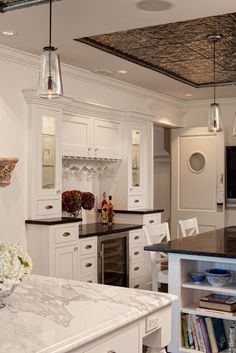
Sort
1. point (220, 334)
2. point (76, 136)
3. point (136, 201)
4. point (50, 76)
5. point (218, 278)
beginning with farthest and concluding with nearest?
point (136, 201) < point (76, 136) < point (220, 334) < point (218, 278) < point (50, 76)

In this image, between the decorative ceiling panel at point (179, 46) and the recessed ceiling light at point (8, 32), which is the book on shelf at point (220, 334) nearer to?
the decorative ceiling panel at point (179, 46)

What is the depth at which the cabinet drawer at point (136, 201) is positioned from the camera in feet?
20.7

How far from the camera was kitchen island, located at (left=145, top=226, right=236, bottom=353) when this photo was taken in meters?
3.51

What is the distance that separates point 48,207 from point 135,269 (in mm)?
1583

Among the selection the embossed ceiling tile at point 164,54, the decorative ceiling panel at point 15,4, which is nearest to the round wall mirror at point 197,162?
the embossed ceiling tile at point 164,54

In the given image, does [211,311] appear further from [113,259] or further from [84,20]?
[84,20]

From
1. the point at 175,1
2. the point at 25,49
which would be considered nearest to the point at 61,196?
the point at 25,49

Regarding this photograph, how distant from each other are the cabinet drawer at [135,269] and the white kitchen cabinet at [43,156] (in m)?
1.30

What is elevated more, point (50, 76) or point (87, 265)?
point (50, 76)

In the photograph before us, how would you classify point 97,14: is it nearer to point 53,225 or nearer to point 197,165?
point 53,225

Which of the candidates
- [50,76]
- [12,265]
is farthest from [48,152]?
[12,265]

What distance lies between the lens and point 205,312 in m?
3.62

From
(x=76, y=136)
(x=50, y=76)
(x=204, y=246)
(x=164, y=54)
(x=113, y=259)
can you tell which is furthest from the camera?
(x=113, y=259)

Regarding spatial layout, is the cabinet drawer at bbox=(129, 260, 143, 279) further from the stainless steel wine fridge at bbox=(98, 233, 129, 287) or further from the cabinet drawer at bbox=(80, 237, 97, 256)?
the cabinet drawer at bbox=(80, 237, 97, 256)
